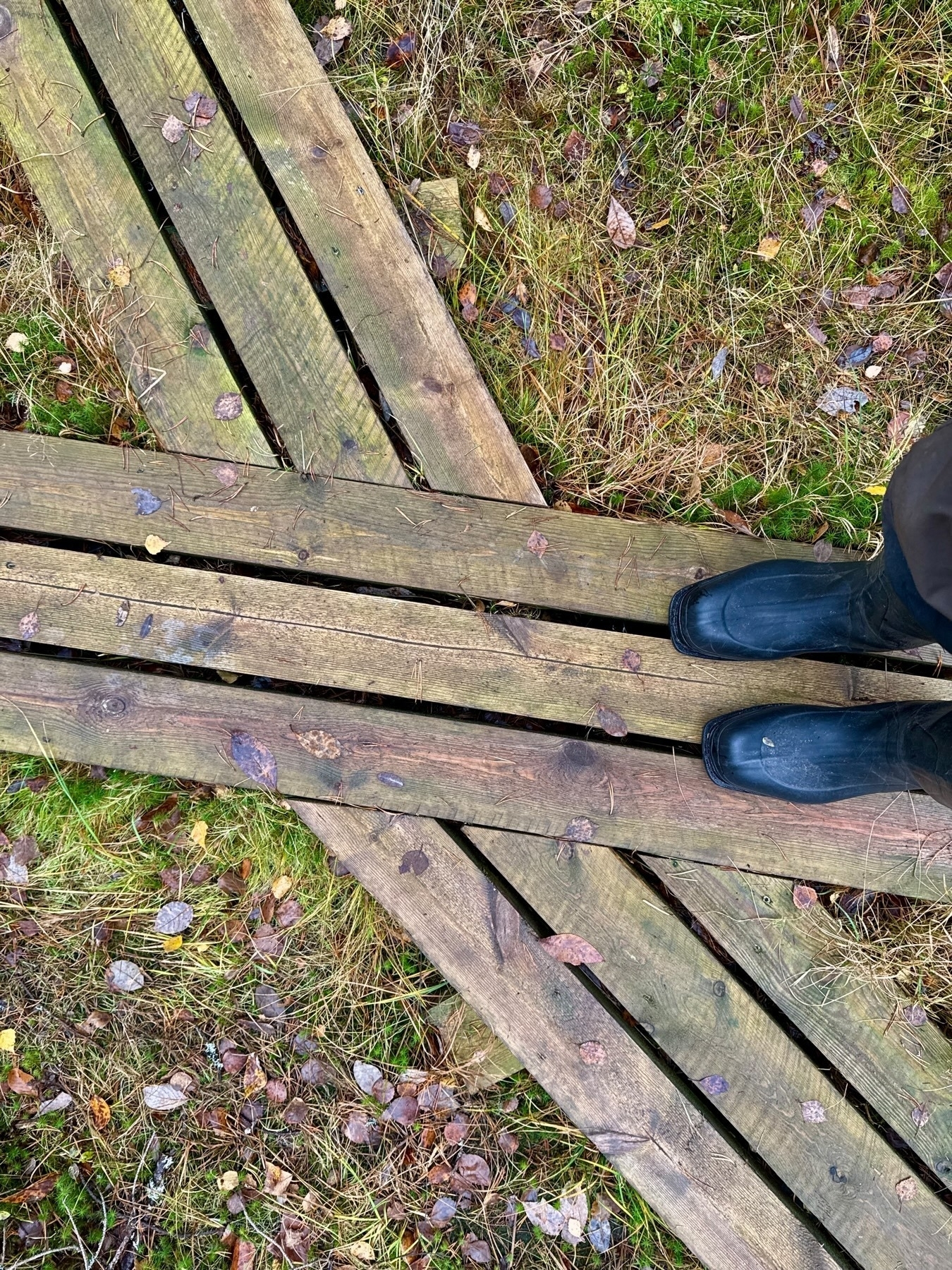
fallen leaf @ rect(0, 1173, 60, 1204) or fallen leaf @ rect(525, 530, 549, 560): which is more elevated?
fallen leaf @ rect(525, 530, 549, 560)

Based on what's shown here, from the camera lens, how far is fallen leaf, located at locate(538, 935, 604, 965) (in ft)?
7.32

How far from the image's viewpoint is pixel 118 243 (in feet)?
7.50

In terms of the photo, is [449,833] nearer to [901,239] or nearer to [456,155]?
[456,155]

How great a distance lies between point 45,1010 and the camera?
2496mm

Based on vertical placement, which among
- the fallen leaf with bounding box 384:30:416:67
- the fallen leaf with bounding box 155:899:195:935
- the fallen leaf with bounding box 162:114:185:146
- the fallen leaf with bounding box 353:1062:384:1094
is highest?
the fallen leaf with bounding box 162:114:185:146

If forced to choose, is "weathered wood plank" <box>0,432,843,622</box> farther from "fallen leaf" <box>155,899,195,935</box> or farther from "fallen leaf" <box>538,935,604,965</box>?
"fallen leaf" <box>155,899,195,935</box>

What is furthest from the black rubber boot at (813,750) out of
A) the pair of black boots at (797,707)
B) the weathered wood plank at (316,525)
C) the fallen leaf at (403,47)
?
the fallen leaf at (403,47)

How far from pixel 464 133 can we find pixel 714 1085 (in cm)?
292

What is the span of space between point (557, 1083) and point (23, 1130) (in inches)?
66.1

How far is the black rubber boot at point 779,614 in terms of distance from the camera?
6.49 feet

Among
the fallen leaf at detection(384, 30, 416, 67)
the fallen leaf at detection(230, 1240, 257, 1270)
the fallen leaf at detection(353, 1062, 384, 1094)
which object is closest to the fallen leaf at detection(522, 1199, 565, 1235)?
the fallen leaf at detection(353, 1062, 384, 1094)

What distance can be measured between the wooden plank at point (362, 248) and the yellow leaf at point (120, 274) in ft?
1.64

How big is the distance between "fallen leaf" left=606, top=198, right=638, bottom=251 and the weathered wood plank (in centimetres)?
95

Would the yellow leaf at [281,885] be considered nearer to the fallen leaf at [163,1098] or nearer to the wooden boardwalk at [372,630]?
the wooden boardwalk at [372,630]
